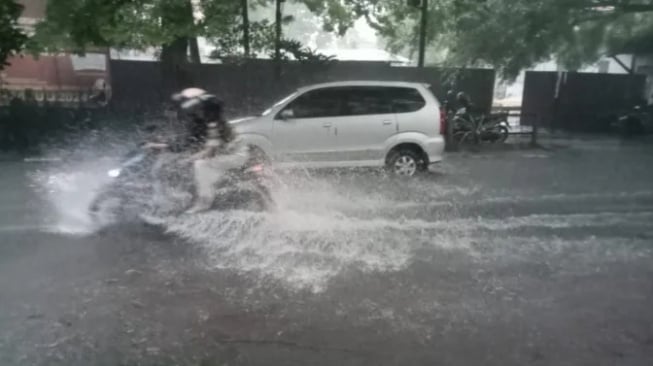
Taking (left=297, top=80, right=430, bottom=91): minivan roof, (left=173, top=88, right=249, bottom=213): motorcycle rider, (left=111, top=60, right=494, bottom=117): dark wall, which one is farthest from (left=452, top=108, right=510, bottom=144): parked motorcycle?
(left=173, top=88, right=249, bottom=213): motorcycle rider

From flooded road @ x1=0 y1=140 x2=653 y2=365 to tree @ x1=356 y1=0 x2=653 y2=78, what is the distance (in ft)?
3.48

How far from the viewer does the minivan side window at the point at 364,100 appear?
3273 millimetres

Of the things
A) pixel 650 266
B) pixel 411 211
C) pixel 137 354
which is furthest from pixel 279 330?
pixel 650 266

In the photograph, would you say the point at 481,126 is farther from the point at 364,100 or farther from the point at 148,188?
the point at 148,188

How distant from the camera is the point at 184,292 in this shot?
2268 millimetres

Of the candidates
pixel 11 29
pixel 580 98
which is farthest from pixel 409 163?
A: pixel 11 29

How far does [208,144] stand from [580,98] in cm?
267

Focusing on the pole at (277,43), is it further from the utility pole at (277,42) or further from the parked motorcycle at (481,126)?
the parked motorcycle at (481,126)

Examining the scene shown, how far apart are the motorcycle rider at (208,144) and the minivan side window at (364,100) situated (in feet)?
2.76

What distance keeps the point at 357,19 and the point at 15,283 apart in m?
2.09

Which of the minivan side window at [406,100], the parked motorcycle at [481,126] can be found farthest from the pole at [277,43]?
the parked motorcycle at [481,126]

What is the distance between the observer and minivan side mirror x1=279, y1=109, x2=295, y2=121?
3.22 metres

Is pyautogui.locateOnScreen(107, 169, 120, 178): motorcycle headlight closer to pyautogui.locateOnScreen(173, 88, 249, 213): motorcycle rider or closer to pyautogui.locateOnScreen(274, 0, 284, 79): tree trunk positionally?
pyautogui.locateOnScreen(173, 88, 249, 213): motorcycle rider

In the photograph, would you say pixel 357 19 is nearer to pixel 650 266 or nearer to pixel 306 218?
pixel 306 218
